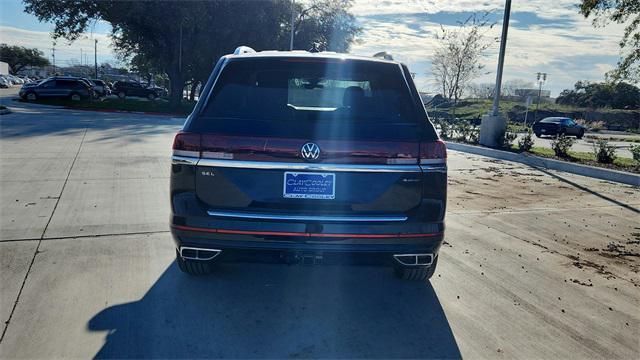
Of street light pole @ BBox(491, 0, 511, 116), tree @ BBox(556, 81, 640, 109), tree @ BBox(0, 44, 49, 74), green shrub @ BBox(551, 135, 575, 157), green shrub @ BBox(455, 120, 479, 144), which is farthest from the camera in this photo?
tree @ BBox(0, 44, 49, 74)

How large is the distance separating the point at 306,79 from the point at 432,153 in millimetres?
1205

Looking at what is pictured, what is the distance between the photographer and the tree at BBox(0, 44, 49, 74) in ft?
350

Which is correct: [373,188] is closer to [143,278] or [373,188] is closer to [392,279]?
[392,279]

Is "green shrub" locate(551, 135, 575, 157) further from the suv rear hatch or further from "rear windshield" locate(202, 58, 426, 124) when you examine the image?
the suv rear hatch

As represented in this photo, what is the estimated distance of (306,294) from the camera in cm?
373

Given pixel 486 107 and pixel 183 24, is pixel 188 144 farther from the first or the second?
pixel 486 107

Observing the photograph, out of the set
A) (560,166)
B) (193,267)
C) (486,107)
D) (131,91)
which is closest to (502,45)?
(560,166)

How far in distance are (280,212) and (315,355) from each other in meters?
0.92

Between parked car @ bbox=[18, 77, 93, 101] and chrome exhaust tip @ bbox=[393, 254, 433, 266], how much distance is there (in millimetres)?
33420

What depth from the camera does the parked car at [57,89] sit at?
30516 mm

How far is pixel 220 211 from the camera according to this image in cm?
307

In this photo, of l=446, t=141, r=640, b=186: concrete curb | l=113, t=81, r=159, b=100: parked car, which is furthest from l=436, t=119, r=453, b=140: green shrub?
l=113, t=81, r=159, b=100: parked car

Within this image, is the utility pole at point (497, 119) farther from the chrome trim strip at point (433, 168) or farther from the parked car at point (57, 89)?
the parked car at point (57, 89)

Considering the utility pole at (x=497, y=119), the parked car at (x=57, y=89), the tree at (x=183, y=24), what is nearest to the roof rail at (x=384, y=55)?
the utility pole at (x=497, y=119)
